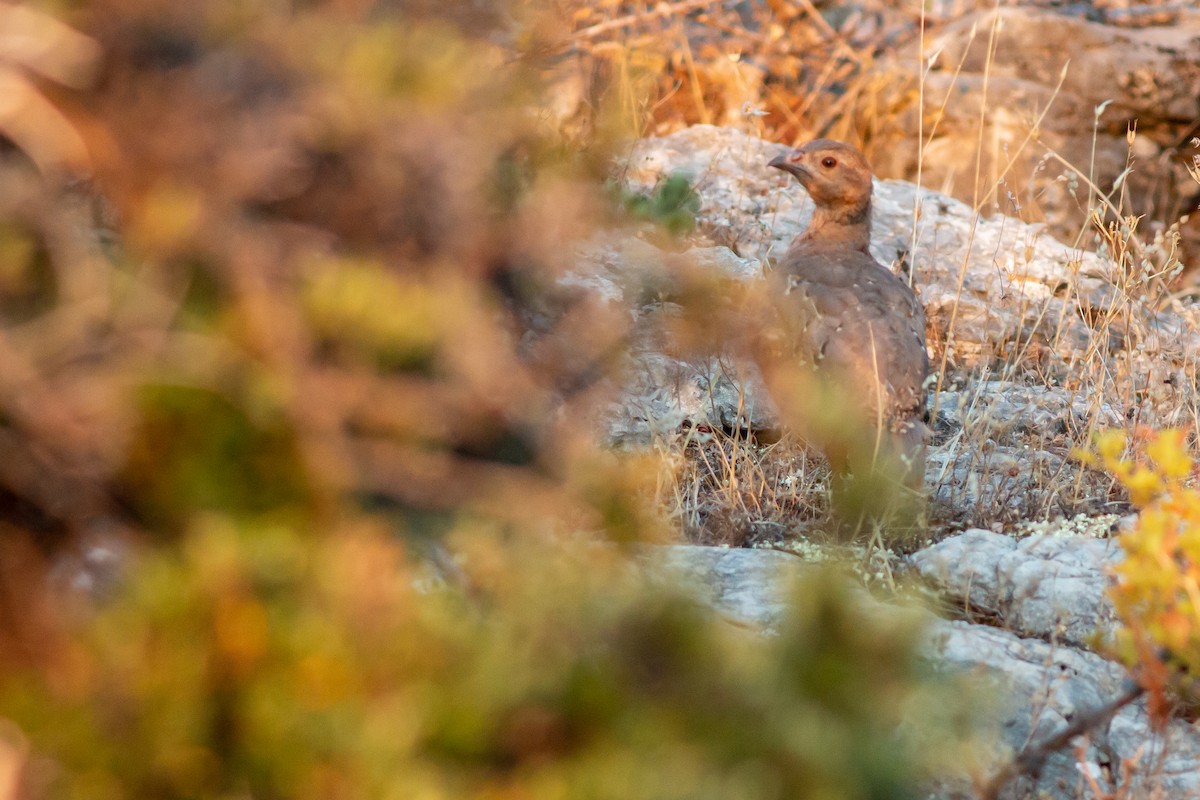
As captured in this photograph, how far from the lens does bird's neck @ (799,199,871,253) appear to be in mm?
6246

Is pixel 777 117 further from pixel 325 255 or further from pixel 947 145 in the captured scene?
pixel 325 255

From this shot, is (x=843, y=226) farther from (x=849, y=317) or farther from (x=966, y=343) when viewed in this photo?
(x=966, y=343)

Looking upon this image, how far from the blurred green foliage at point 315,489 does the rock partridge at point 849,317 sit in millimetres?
2606

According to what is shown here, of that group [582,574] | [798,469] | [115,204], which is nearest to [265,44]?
[115,204]

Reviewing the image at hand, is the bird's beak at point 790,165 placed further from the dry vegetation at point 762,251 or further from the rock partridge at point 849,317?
the dry vegetation at point 762,251

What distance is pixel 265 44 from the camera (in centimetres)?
191

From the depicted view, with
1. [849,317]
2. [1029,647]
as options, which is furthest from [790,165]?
[1029,647]

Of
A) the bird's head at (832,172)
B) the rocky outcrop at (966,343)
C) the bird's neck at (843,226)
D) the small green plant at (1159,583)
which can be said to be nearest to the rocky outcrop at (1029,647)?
the small green plant at (1159,583)

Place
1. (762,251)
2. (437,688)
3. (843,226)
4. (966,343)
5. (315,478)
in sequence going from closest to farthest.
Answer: (437,688) < (315,478) < (843,226) < (966,343) < (762,251)

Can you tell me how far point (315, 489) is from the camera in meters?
1.79

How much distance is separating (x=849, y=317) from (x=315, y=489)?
13.4 ft

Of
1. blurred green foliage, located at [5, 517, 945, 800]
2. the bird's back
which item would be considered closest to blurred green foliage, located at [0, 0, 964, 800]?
blurred green foliage, located at [5, 517, 945, 800]

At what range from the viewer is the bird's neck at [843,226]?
6.25m

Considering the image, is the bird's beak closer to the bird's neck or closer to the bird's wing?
the bird's neck
